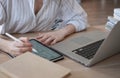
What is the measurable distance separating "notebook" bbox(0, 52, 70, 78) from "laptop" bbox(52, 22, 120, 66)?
5.7 inches

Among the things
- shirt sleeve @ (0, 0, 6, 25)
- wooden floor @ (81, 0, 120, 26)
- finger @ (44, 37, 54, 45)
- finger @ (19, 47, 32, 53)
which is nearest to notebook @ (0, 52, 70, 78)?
finger @ (19, 47, 32, 53)

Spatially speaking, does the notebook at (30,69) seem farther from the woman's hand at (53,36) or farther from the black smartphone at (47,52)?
the woman's hand at (53,36)

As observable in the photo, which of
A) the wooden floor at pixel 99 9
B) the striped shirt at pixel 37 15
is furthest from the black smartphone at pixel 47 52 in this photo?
the wooden floor at pixel 99 9

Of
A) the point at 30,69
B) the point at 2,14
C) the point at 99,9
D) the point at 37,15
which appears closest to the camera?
the point at 30,69

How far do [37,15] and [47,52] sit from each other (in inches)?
16.8

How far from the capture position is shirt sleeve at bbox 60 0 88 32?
4.54 feet

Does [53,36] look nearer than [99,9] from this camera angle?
Yes

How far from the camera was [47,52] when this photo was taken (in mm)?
1016

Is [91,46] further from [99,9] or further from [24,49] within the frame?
[99,9]

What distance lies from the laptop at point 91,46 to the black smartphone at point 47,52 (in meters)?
0.04

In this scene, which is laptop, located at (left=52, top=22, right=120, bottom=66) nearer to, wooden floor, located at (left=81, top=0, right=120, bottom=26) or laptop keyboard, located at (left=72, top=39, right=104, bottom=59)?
laptop keyboard, located at (left=72, top=39, right=104, bottom=59)

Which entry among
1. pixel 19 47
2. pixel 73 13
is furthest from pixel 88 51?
pixel 73 13

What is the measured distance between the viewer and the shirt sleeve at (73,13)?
1.39 m

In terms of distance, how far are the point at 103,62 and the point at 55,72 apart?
0.82 feet
